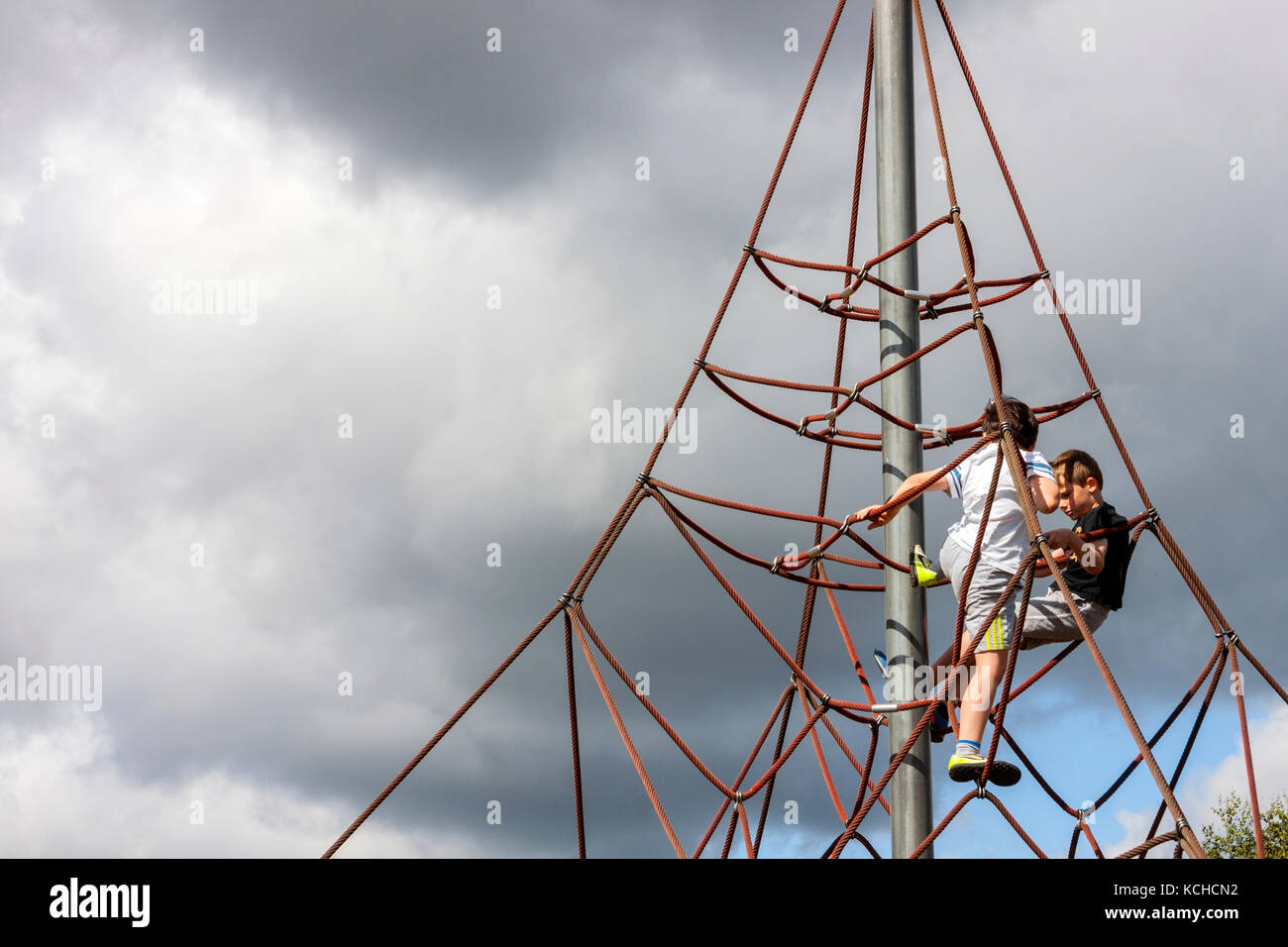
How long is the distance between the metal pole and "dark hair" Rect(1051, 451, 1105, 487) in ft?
2.84

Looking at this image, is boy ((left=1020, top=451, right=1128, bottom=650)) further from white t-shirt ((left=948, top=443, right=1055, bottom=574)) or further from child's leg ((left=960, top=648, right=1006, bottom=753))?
child's leg ((left=960, top=648, right=1006, bottom=753))

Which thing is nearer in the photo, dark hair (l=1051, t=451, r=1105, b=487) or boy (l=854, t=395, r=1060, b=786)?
boy (l=854, t=395, r=1060, b=786)

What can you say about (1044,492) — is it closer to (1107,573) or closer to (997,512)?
(997,512)

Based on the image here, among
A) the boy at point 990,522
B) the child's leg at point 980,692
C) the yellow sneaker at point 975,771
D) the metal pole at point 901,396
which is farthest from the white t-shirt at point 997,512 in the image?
the yellow sneaker at point 975,771

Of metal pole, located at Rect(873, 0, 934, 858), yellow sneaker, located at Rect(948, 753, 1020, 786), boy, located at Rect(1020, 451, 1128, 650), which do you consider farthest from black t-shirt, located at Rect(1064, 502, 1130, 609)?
yellow sneaker, located at Rect(948, 753, 1020, 786)

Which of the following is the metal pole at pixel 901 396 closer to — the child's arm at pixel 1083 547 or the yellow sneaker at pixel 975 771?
the yellow sneaker at pixel 975 771

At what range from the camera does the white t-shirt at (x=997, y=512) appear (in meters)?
7.92

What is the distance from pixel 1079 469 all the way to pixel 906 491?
3.99 feet

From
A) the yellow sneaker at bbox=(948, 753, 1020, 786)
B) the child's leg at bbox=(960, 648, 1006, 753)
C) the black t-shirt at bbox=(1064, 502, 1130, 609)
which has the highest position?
the black t-shirt at bbox=(1064, 502, 1130, 609)

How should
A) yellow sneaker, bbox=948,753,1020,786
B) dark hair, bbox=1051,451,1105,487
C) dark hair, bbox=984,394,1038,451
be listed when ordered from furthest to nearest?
dark hair, bbox=1051,451,1105,487, dark hair, bbox=984,394,1038,451, yellow sneaker, bbox=948,753,1020,786

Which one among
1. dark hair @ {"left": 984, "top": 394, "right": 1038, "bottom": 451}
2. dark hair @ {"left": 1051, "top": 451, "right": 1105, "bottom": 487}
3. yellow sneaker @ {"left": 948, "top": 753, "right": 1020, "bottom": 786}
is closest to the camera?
yellow sneaker @ {"left": 948, "top": 753, "right": 1020, "bottom": 786}

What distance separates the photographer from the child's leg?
7441mm

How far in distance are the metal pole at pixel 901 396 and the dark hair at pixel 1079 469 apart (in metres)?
0.87
